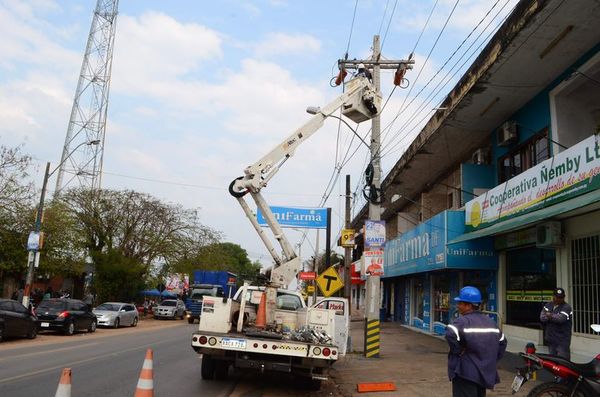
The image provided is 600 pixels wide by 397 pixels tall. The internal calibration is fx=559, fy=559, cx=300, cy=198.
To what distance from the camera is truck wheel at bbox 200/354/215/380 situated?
1095 centimetres

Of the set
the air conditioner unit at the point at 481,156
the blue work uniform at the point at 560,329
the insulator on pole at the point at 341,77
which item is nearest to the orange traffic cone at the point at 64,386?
the blue work uniform at the point at 560,329

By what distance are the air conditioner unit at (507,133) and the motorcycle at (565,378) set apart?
413 inches

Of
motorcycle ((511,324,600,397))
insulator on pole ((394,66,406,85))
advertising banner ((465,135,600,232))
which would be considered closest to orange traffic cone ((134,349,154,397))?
motorcycle ((511,324,600,397))

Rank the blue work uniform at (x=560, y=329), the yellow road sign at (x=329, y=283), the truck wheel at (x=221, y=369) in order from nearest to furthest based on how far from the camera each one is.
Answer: the blue work uniform at (x=560, y=329)
the truck wheel at (x=221, y=369)
the yellow road sign at (x=329, y=283)

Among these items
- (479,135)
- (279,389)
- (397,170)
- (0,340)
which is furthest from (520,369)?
(397,170)

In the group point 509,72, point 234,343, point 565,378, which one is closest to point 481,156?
point 509,72

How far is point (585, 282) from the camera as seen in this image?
12.3m

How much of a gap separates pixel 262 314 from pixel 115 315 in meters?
20.3

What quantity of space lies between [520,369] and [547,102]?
9.80 meters

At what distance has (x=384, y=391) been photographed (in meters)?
10.3

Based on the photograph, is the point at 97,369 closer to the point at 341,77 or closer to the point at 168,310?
the point at 341,77

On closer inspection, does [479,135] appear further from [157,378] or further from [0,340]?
[0,340]

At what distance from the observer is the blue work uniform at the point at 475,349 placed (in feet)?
17.8

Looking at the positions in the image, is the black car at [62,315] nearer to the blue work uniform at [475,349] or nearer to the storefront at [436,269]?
the storefront at [436,269]
